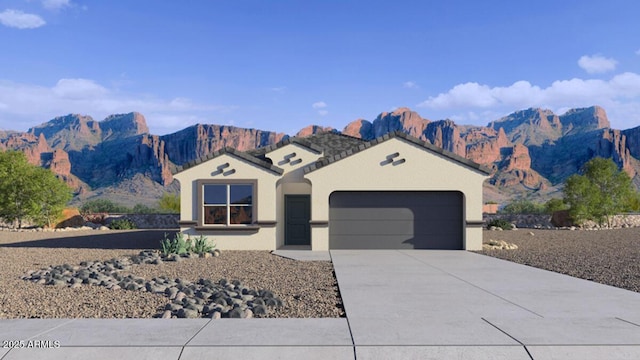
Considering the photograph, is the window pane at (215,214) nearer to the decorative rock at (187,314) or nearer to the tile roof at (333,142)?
the tile roof at (333,142)

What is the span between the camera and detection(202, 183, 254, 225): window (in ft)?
58.2

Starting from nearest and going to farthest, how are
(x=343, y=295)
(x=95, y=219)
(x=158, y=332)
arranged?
(x=158, y=332) < (x=343, y=295) < (x=95, y=219)

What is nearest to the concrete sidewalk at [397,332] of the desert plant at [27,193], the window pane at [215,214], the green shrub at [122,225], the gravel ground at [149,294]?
the gravel ground at [149,294]

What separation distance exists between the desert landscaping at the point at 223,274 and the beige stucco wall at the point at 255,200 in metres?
0.66

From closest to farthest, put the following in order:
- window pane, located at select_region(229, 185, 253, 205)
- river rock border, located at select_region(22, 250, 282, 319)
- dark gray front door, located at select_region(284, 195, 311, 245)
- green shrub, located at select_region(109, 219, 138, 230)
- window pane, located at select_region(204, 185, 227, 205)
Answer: river rock border, located at select_region(22, 250, 282, 319), window pane, located at select_region(204, 185, 227, 205), window pane, located at select_region(229, 185, 253, 205), dark gray front door, located at select_region(284, 195, 311, 245), green shrub, located at select_region(109, 219, 138, 230)

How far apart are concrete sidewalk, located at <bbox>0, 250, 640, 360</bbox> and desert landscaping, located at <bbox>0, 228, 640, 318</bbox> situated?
977mm

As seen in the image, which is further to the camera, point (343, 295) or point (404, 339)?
point (343, 295)

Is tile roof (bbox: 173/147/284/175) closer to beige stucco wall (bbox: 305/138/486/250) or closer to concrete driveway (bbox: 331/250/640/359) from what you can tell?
beige stucco wall (bbox: 305/138/486/250)

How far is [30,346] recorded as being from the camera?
5633 mm

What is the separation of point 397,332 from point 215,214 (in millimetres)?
12391

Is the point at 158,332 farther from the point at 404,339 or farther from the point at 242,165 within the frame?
the point at 242,165

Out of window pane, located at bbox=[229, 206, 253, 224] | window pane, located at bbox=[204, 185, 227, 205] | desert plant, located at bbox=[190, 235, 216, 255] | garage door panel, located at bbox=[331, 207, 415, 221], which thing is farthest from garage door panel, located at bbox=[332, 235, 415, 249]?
desert plant, located at bbox=[190, 235, 216, 255]

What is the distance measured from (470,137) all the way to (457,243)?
13535cm

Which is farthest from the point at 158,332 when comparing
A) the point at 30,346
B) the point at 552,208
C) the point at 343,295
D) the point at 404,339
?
the point at 552,208
